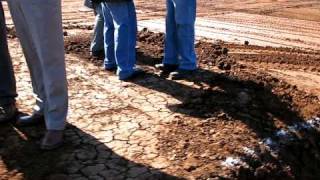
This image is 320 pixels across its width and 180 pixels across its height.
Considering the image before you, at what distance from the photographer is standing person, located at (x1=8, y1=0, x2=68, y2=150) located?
10.9 feet

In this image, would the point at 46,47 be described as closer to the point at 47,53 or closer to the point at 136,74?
the point at 47,53

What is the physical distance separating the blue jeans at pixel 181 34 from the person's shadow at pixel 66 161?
190 cm

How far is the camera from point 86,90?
507 cm

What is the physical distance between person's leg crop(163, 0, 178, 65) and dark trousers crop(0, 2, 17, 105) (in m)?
2.07

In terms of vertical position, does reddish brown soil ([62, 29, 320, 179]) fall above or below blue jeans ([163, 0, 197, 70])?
below

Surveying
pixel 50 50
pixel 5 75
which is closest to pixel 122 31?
pixel 5 75

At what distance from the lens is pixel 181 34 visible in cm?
536

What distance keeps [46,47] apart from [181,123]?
1.46m

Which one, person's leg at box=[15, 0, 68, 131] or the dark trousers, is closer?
person's leg at box=[15, 0, 68, 131]

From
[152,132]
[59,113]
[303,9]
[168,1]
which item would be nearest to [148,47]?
[168,1]

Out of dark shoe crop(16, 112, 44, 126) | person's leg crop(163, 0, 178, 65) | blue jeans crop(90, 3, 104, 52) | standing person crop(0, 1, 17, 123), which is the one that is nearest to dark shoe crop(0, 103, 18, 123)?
standing person crop(0, 1, 17, 123)

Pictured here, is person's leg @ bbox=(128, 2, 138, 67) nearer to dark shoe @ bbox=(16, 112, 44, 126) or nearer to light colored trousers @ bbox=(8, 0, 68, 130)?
dark shoe @ bbox=(16, 112, 44, 126)

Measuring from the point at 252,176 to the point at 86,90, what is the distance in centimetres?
211

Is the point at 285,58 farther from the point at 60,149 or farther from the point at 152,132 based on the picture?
the point at 60,149
